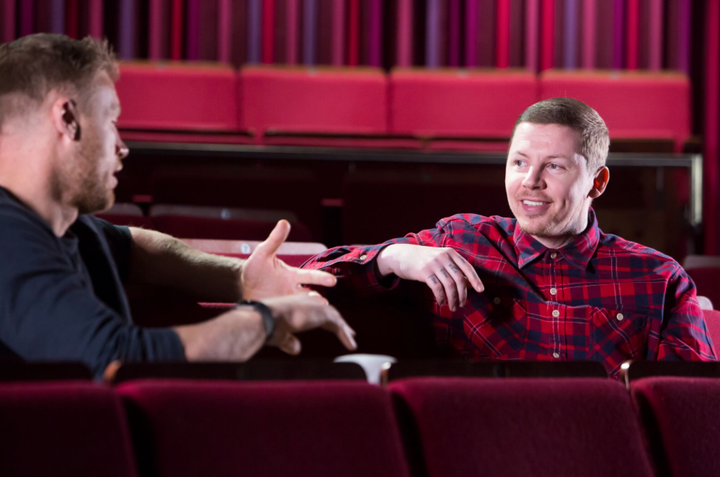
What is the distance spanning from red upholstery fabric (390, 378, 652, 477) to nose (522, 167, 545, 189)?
224 mm

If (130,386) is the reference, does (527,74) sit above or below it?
above

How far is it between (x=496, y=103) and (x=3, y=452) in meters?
1.62

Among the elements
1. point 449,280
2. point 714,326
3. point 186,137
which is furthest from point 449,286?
point 186,137

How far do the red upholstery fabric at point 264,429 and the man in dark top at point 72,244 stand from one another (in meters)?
0.03

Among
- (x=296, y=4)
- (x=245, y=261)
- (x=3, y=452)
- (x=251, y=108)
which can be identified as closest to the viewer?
(x=3, y=452)

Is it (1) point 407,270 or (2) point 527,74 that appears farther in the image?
(2) point 527,74

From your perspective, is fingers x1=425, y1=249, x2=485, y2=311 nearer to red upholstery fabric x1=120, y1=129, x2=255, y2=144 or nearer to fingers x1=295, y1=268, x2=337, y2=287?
fingers x1=295, y1=268, x2=337, y2=287

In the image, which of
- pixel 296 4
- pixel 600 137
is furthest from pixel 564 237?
pixel 296 4

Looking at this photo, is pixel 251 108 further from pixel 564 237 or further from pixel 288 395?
pixel 288 395

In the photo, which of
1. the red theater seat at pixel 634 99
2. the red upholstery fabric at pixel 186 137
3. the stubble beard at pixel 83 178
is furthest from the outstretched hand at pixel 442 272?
the red theater seat at pixel 634 99

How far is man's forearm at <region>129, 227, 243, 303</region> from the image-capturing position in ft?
1.46

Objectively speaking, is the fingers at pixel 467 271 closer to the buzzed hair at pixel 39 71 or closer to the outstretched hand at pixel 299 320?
the outstretched hand at pixel 299 320

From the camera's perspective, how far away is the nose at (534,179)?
21.9 inches

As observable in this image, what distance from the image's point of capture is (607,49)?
7.19 ft
